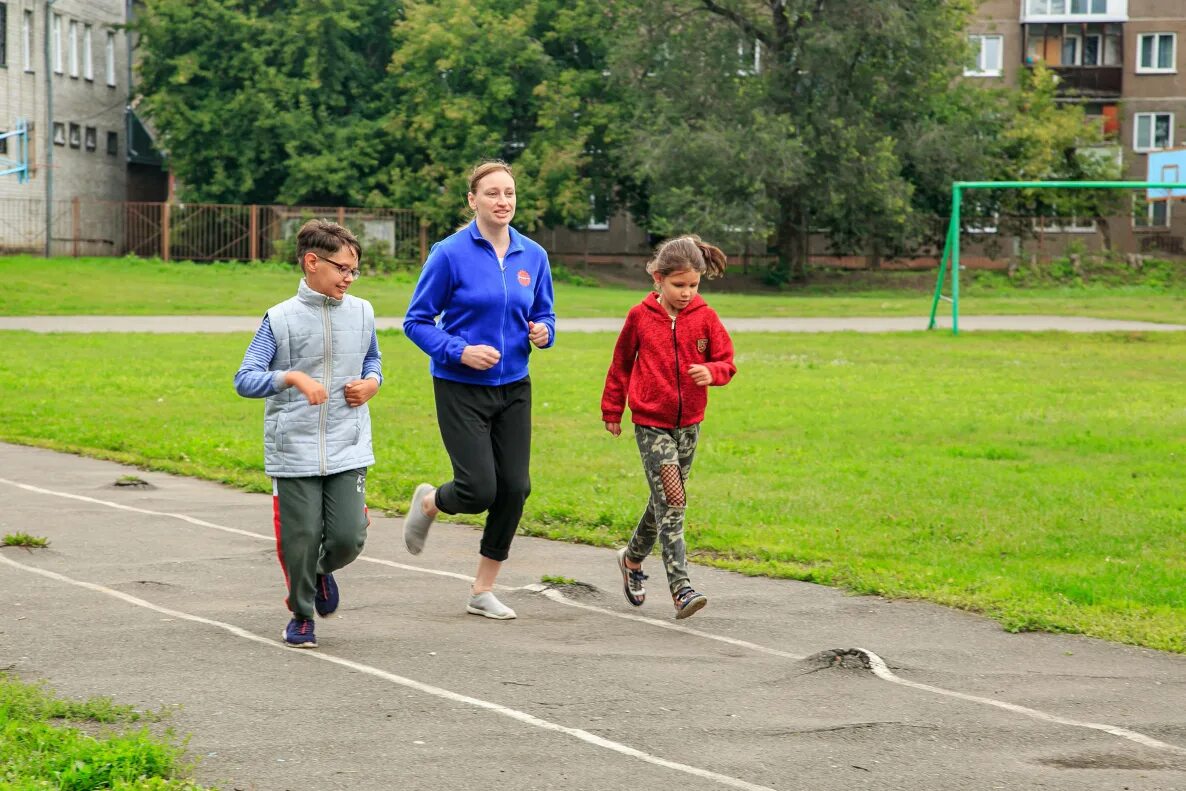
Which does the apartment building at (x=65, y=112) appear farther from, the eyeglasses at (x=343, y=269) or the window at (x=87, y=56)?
the eyeglasses at (x=343, y=269)

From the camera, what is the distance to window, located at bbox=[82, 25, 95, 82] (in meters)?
57.7

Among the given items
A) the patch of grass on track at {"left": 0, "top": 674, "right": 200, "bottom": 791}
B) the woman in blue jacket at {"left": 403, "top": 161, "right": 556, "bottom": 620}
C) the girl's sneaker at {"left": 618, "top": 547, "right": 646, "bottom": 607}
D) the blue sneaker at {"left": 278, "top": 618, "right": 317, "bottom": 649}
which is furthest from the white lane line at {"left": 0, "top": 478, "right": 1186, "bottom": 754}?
the patch of grass on track at {"left": 0, "top": 674, "right": 200, "bottom": 791}

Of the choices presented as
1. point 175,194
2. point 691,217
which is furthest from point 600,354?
point 175,194

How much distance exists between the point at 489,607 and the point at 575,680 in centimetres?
126

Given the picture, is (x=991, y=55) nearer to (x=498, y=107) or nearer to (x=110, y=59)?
(x=498, y=107)

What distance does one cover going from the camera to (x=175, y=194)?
5578 centimetres

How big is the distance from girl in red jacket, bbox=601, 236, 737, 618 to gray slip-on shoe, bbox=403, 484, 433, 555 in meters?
0.99

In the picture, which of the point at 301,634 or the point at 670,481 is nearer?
the point at 301,634

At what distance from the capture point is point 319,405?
6.76 m

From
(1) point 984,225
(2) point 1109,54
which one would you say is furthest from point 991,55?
(1) point 984,225

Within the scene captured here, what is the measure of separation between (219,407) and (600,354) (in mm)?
8668

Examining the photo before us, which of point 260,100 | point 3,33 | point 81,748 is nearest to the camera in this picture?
point 81,748

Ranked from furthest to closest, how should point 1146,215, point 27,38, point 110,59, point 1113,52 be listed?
point 1113,52 → point 110,59 → point 1146,215 → point 27,38

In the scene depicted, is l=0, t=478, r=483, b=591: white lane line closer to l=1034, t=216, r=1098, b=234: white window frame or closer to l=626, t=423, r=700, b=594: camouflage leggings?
l=626, t=423, r=700, b=594: camouflage leggings
